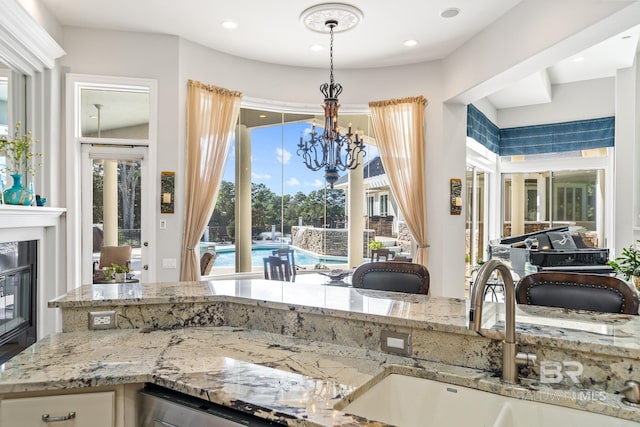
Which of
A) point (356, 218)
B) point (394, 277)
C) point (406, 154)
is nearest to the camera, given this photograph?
point (394, 277)

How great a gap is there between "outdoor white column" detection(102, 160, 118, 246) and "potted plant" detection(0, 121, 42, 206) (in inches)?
27.9

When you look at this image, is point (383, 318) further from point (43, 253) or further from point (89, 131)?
point (89, 131)

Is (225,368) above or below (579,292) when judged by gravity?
below

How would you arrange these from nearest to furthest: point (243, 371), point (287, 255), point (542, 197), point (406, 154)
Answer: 1. point (243, 371)
2. point (406, 154)
3. point (287, 255)
4. point (542, 197)

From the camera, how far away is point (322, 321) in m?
1.68

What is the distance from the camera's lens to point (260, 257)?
17.5ft

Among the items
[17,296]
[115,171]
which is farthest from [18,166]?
[17,296]

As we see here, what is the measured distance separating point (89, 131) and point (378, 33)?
10.2 ft

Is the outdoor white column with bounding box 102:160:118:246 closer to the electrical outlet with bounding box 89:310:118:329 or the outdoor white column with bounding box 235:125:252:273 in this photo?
the outdoor white column with bounding box 235:125:252:273

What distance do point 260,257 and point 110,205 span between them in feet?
6.12

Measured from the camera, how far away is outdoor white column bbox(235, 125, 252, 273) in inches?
204

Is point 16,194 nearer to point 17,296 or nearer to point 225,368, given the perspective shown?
point 17,296

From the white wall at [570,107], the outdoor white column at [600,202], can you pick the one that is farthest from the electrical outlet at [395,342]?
the white wall at [570,107]

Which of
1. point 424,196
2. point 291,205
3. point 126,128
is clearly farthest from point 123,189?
point 424,196
